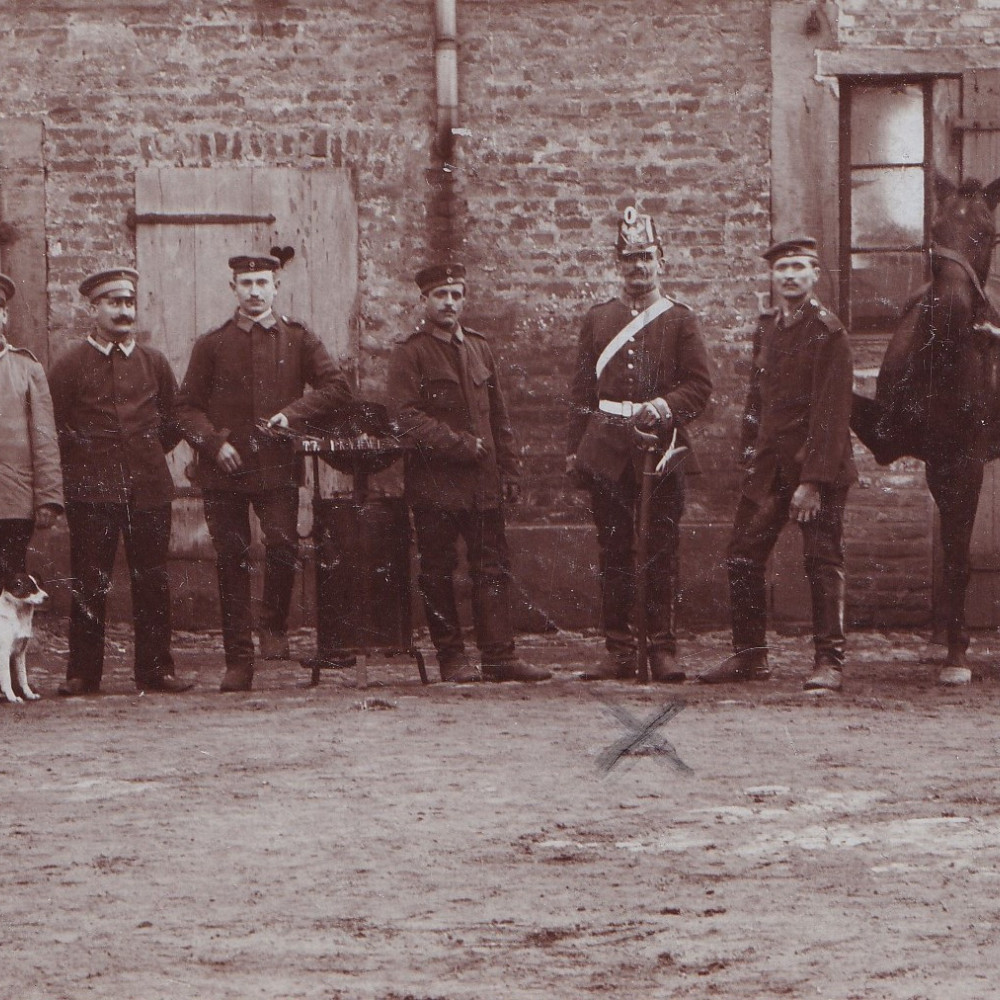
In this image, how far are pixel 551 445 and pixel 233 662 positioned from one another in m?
3.04

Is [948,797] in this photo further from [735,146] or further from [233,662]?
[735,146]

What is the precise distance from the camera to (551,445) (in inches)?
443

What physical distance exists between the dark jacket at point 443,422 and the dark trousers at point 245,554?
57cm

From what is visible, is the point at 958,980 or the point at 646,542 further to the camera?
the point at 646,542

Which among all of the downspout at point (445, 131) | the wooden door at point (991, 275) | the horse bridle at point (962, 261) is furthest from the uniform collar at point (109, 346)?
the wooden door at point (991, 275)

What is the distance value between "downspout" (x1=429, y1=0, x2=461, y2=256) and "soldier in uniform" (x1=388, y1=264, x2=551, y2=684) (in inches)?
93.7

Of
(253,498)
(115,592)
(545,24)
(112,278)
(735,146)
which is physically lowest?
(115,592)

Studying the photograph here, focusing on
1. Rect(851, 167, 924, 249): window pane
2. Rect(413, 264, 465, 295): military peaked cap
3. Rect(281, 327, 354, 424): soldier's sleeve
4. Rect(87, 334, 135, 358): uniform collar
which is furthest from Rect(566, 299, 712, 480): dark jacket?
Rect(851, 167, 924, 249): window pane

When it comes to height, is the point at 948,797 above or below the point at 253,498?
below

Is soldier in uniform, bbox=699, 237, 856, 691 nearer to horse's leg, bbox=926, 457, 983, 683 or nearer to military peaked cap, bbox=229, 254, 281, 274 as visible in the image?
horse's leg, bbox=926, 457, 983, 683

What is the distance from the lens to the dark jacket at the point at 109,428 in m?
8.77

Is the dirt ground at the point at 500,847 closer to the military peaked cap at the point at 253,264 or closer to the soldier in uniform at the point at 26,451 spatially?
the soldier in uniform at the point at 26,451

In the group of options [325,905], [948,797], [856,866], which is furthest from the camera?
[948,797]

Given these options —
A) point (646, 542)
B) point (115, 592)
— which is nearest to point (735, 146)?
point (646, 542)
